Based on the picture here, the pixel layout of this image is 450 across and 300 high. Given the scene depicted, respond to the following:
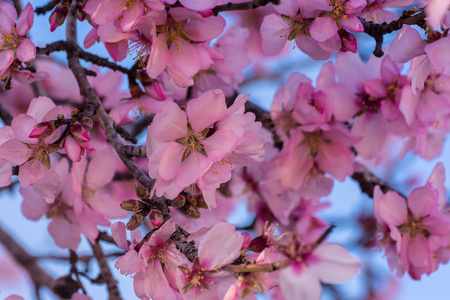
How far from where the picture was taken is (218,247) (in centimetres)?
99

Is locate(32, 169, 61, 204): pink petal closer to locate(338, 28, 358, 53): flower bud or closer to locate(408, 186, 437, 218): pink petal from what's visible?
locate(338, 28, 358, 53): flower bud

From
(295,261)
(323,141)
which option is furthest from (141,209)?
(323,141)

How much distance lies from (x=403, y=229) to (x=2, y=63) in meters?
1.36

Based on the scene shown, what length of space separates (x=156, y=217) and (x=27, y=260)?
1.83 m

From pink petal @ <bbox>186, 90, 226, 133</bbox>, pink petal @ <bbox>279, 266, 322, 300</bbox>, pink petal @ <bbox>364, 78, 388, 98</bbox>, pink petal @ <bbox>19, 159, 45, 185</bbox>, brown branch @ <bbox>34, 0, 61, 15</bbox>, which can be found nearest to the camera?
pink petal @ <bbox>279, 266, 322, 300</bbox>

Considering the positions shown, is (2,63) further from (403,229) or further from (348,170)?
(403,229)

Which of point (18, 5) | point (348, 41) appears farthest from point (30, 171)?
point (18, 5)

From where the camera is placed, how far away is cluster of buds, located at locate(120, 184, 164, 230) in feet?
3.50

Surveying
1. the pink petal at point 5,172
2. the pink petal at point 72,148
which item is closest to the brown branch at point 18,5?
the pink petal at point 5,172

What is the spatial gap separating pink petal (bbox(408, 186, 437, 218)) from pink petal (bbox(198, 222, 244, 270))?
82 centimetres

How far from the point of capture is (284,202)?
2.11 meters

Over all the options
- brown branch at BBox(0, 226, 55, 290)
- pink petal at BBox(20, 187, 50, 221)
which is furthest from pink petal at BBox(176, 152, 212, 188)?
brown branch at BBox(0, 226, 55, 290)

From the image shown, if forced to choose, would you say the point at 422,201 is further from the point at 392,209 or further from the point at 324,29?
the point at 324,29

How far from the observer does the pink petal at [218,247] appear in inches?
38.6
